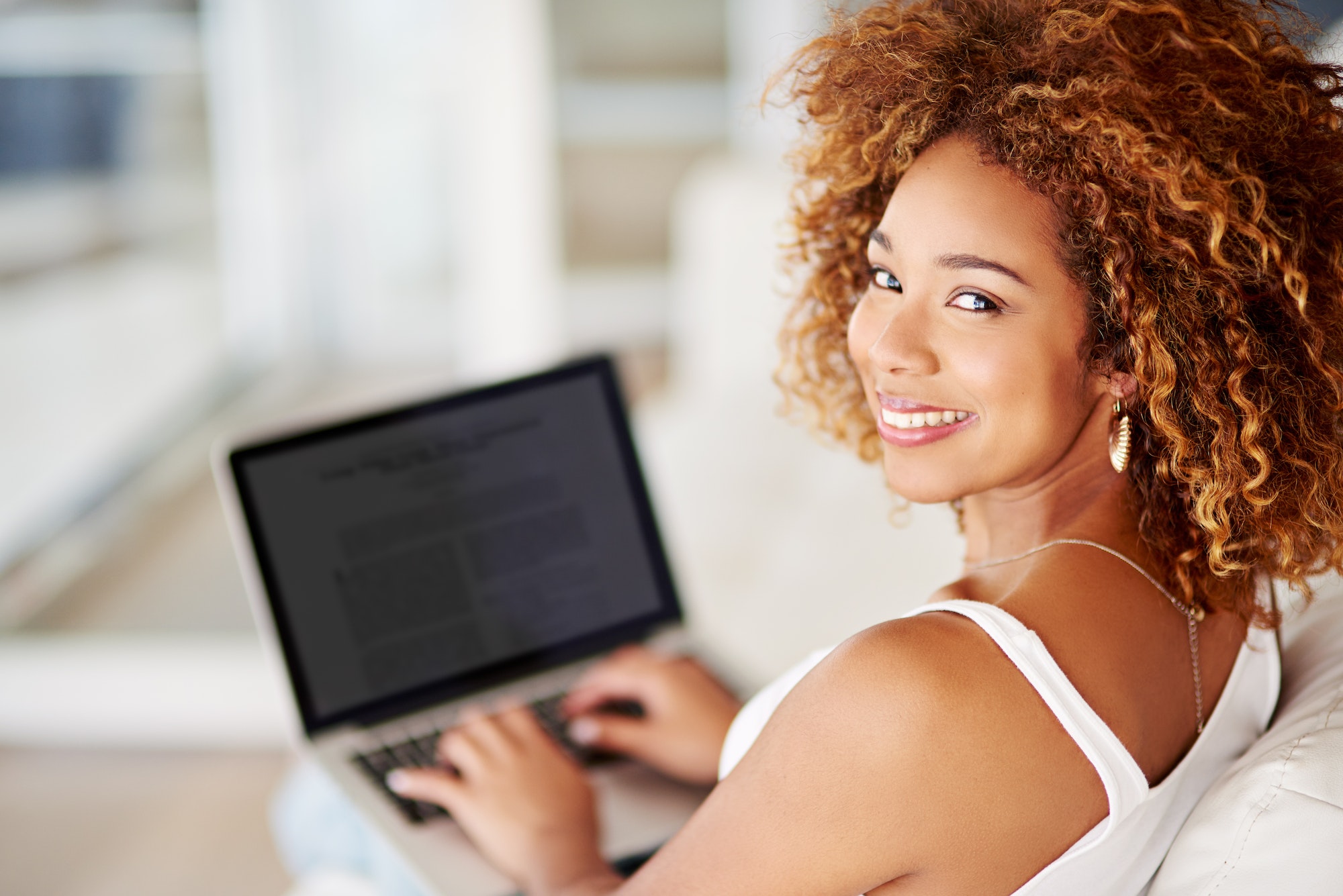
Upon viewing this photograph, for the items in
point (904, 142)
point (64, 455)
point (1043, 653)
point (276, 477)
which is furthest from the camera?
point (64, 455)

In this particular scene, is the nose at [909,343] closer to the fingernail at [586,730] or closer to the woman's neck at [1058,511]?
the woman's neck at [1058,511]

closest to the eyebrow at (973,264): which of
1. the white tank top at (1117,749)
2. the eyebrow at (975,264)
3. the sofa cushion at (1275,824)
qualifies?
the eyebrow at (975,264)

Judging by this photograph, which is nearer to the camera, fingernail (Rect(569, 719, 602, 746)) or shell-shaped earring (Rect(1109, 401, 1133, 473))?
shell-shaped earring (Rect(1109, 401, 1133, 473))

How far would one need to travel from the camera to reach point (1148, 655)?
0.81 m

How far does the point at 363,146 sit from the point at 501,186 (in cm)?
33

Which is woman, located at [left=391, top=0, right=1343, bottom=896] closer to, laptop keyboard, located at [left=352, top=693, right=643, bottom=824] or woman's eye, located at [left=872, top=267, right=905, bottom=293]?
woman's eye, located at [left=872, top=267, right=905, bottom=293]

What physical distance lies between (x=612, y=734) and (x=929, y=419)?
0.51 m

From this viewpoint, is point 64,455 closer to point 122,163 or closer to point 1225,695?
point 122,163

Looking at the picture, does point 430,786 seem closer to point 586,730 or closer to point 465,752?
point 465,752

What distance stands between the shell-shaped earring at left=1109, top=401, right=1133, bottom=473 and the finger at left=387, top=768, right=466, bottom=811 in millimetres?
616

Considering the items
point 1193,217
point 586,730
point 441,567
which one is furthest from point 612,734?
point 1193,217

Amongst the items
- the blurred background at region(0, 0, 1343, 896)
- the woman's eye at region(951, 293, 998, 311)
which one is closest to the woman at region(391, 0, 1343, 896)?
the woman's eye at region(951, 293, 998, 311)

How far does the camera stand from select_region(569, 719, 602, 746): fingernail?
1.18 m

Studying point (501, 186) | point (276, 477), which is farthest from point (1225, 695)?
point (501, 186)
